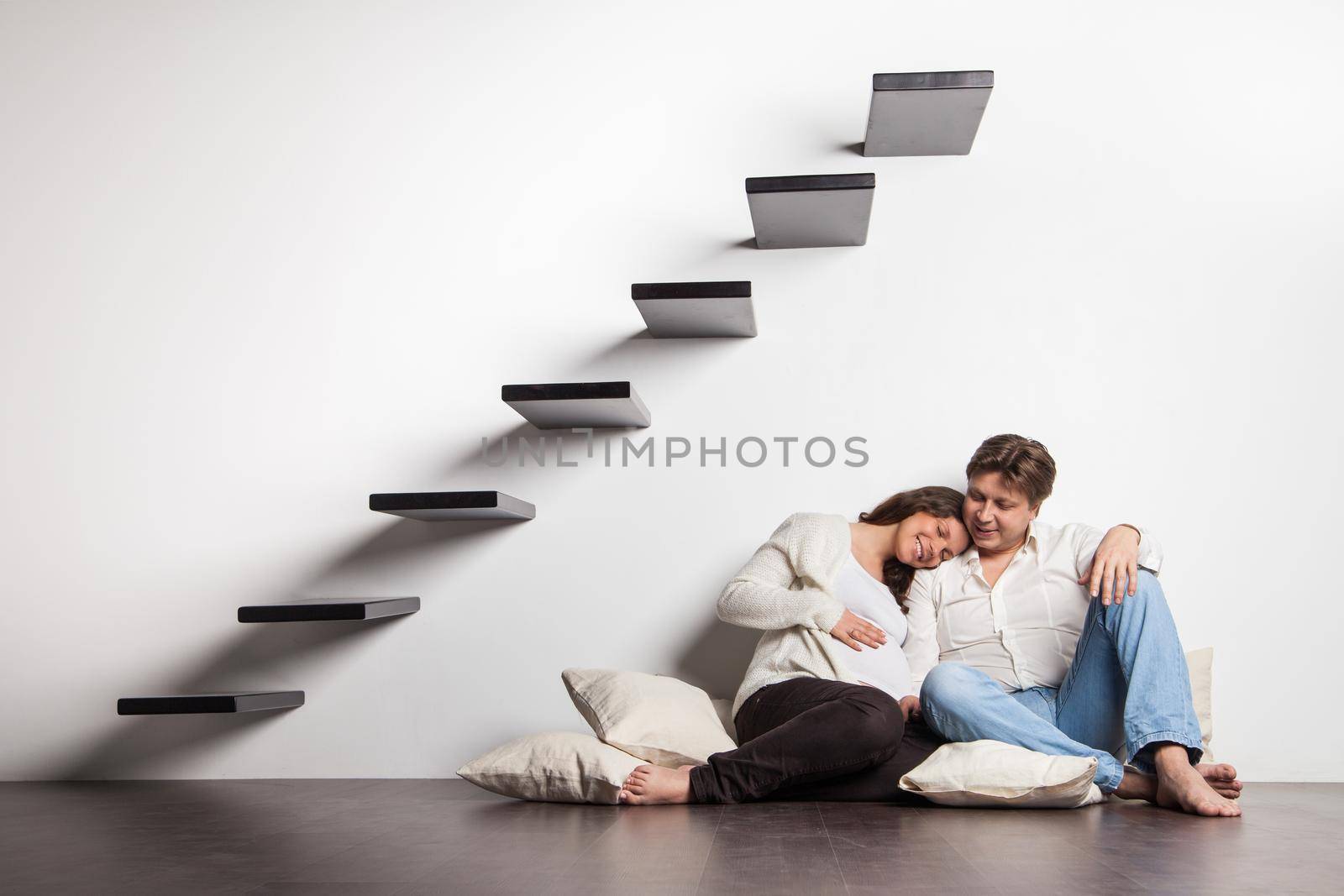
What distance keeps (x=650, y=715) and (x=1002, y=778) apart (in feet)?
2.21

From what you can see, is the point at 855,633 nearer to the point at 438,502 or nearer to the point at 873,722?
A: the point at 873,722

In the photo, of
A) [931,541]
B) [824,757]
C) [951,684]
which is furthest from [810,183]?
[824,757]

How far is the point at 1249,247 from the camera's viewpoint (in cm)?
247

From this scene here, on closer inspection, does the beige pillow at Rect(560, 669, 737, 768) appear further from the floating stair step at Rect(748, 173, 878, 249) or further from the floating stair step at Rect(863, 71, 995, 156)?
the floating stair step at Rect(863, 71, 995, 156)

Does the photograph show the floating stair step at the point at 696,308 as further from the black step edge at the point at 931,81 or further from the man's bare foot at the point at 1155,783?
the man's bare foot at the point at 1155,783

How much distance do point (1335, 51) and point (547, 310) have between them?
204 centimetres

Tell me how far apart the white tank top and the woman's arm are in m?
0.07

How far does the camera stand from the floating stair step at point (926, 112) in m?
2.26

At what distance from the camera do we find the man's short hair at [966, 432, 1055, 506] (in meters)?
2.16

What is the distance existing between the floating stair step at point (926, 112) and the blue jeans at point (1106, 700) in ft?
3.61

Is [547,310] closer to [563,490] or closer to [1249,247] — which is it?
[563,490]

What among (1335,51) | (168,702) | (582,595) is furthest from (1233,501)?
(168,702)

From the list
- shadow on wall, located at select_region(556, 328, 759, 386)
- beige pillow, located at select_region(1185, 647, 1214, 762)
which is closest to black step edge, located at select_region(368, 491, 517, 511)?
shadow on wall, located at select_region(556, 328, 759, 386)

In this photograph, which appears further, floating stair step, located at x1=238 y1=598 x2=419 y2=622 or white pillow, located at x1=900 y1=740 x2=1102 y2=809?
floating stair step, located at x1=238 y1=598 x2=419 y2=622
